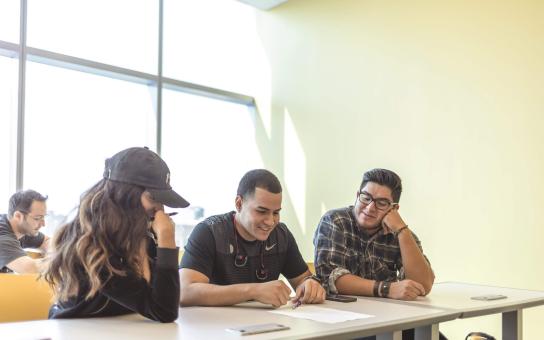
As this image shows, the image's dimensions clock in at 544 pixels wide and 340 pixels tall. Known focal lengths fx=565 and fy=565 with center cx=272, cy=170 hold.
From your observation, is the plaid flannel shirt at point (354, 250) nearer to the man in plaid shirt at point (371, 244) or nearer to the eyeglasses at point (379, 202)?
the man in plaid shirt at point (371, 244)


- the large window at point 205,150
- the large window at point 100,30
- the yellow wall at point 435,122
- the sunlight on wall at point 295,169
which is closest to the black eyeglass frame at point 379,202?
the yellow wall at point 435,122

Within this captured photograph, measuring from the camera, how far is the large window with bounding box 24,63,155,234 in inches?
176

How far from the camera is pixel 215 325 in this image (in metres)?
1.61

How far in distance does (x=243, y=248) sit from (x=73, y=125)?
9.71ft

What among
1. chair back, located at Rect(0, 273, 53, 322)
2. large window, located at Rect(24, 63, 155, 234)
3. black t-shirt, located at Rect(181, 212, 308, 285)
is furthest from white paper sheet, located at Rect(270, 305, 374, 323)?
large window, located at Rect(24, 63, 155, 234)

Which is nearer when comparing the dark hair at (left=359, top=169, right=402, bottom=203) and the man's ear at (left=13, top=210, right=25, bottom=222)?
the dark hair at (left=359, top=169, right=402, bottom=203)

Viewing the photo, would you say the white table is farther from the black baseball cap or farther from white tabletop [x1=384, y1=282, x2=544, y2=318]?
the black baseball cap

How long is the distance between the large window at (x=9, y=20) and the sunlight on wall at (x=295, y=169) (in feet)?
8.02

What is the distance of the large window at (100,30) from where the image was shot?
4531 millimetres

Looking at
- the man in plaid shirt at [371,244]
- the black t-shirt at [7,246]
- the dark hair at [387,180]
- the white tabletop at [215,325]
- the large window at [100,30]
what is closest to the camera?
the white tabletop at [215,325]

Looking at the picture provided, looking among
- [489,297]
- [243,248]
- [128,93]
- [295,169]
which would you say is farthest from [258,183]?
[128,93]

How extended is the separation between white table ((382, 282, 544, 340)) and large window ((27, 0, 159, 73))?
11.2ft

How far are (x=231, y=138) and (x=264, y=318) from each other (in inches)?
165

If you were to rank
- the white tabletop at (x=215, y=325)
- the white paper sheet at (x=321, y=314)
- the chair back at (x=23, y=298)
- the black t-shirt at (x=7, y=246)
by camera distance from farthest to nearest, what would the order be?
the black t-shirt at (x=7, y=246)
the chair back at (x=23, y=298)
the white paper sheet at (x=321, y=314)
the white tabletop at (x=215, y=325)
